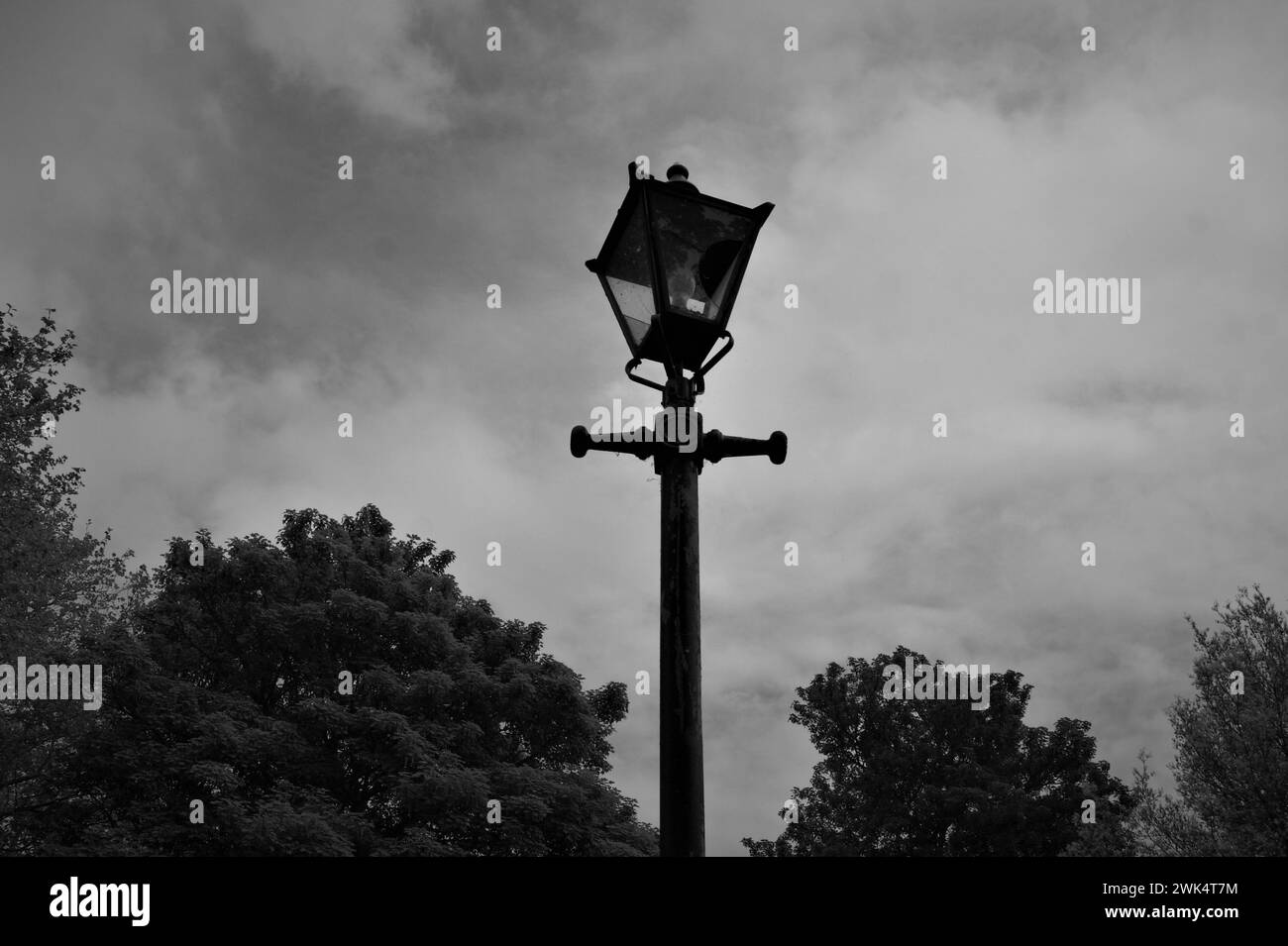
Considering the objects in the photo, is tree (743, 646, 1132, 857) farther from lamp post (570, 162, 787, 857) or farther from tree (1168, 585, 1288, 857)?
lamp post (570, 162, 787, 857)

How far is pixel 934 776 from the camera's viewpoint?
40.5 meters

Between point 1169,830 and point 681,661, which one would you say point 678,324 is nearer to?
point 681,661

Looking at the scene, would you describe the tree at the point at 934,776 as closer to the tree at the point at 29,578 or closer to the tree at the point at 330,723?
the tree at the point at 330,723

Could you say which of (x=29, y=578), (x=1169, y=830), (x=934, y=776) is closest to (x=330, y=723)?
(x=29, y=578)

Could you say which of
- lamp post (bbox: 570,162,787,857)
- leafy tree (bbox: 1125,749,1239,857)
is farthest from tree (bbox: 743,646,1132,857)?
lamp post (bbox: 570,162,787,857)

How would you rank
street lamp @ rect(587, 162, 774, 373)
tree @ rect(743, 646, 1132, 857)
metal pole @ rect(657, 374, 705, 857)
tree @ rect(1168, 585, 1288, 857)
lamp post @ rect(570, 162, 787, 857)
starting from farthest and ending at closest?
tree @ rect(743, 646, 1132, 857) → tree @ rect(1168, 585, 1288, 857) → street lamp @ rect(587, 162, 774, 373) → lamp post @ rect(570, 162, 787, 857) → metal pole @ rect(657, 374, 705, 857)

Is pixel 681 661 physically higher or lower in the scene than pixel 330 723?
higher

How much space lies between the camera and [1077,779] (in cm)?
4028

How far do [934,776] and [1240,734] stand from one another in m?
22.1

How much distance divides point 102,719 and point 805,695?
1192 inches

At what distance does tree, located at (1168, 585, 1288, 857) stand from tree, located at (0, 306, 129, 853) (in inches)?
998

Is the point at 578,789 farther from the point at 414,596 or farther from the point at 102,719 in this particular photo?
the point at 102,719

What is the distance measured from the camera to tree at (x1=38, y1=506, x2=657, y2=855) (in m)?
19.8

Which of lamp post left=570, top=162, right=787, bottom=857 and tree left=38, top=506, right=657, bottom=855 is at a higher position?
lamp post left=570, top=162, right=787, bottom=857
